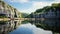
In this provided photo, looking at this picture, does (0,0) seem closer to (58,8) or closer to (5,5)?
(5,5)

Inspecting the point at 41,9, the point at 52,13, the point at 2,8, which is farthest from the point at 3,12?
the point at 41,9

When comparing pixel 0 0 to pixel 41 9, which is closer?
pixel 0 0

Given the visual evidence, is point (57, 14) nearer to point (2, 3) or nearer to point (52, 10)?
point (52, 10)

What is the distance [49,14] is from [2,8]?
22.3 metres

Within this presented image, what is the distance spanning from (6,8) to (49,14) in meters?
20.1

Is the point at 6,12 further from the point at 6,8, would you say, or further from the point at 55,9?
the point at 55,9

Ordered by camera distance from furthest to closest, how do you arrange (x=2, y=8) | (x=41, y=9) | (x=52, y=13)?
1. (x=41, y=9)
2. (x=52, y=13)
3. (x=2, y=8)

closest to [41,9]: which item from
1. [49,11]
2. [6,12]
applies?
[49,11]

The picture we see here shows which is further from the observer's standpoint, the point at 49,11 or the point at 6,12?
the point at 49,11

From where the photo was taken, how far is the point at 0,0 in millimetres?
54875

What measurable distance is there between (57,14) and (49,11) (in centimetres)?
289

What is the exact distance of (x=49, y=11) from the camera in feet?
238

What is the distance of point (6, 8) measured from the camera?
2200 inches

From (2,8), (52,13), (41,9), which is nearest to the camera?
(2,8)
